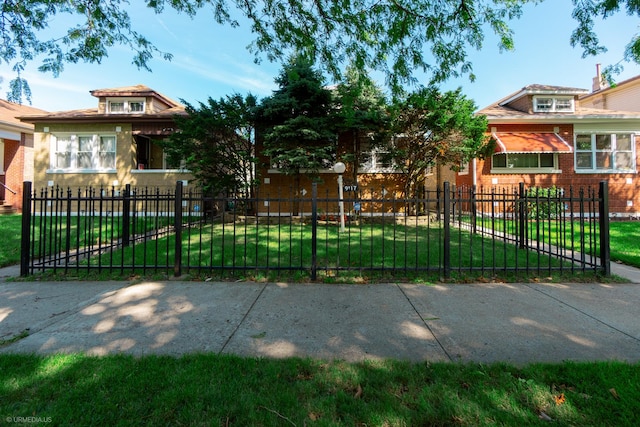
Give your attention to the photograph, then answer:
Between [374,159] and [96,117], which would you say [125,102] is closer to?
[96,117]

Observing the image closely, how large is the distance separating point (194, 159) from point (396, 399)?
11.1 meters

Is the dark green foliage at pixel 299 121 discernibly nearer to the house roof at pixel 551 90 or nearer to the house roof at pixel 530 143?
the house roof at pixel 530 143

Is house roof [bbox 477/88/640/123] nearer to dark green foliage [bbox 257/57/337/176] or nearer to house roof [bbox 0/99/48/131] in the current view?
dark green foliage [bbox 257/57/337/176]

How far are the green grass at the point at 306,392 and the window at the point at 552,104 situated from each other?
1707cm

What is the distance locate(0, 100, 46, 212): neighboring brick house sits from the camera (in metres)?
16.9

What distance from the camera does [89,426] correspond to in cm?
198

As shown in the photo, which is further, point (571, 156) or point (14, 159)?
point (14, 159)

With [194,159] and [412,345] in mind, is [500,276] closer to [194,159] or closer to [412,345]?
[412,345]

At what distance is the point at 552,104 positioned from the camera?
16.1 m


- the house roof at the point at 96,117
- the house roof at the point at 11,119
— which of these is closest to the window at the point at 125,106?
the house roof at the point at 96,117

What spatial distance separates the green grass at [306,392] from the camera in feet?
6.75

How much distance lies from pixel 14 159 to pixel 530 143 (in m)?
26.0

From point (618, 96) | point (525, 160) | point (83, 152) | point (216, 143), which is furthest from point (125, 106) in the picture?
point (618, 96)

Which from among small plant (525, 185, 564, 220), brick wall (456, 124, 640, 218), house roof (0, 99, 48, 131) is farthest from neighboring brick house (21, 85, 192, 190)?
brick wall (456, 124, 640, 218)
